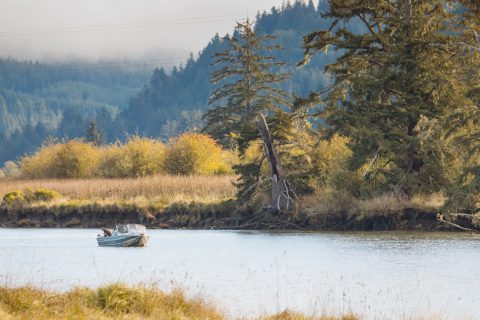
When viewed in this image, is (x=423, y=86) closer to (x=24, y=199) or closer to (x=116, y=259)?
(x=116, y=259)

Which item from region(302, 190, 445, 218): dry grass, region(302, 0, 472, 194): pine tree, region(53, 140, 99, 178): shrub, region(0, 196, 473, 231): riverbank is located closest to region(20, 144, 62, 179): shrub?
region(53, 140, 99, 178): shrub

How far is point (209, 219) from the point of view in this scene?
5116 centimetres

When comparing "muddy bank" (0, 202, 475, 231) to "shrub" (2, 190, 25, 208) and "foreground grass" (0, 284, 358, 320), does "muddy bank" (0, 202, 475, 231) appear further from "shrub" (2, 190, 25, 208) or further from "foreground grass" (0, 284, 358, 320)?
"foreground grass" (0, 284, 358, 320)

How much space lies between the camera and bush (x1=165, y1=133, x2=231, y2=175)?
6819 cm

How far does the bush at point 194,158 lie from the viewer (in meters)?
68.2

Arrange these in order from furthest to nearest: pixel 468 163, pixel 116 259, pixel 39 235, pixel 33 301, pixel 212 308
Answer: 1. pixel 39 235
2. pixel 468 163
3. pixel 116 259
4. pixel 212 308
5. pixel 33 301

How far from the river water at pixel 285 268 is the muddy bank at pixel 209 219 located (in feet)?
7.16

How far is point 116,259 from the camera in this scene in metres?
34.7

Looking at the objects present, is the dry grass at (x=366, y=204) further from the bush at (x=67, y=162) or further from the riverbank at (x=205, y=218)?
the bush at (x=67, y=162)

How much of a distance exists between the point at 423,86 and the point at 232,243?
11333 millimetres

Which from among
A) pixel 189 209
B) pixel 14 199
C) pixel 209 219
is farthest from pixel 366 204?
pixel 14 199

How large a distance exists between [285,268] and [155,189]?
2891 cm

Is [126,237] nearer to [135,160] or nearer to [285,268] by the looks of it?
[285,268]

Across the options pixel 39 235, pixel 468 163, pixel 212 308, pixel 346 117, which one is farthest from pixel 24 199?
pixel 212 308
